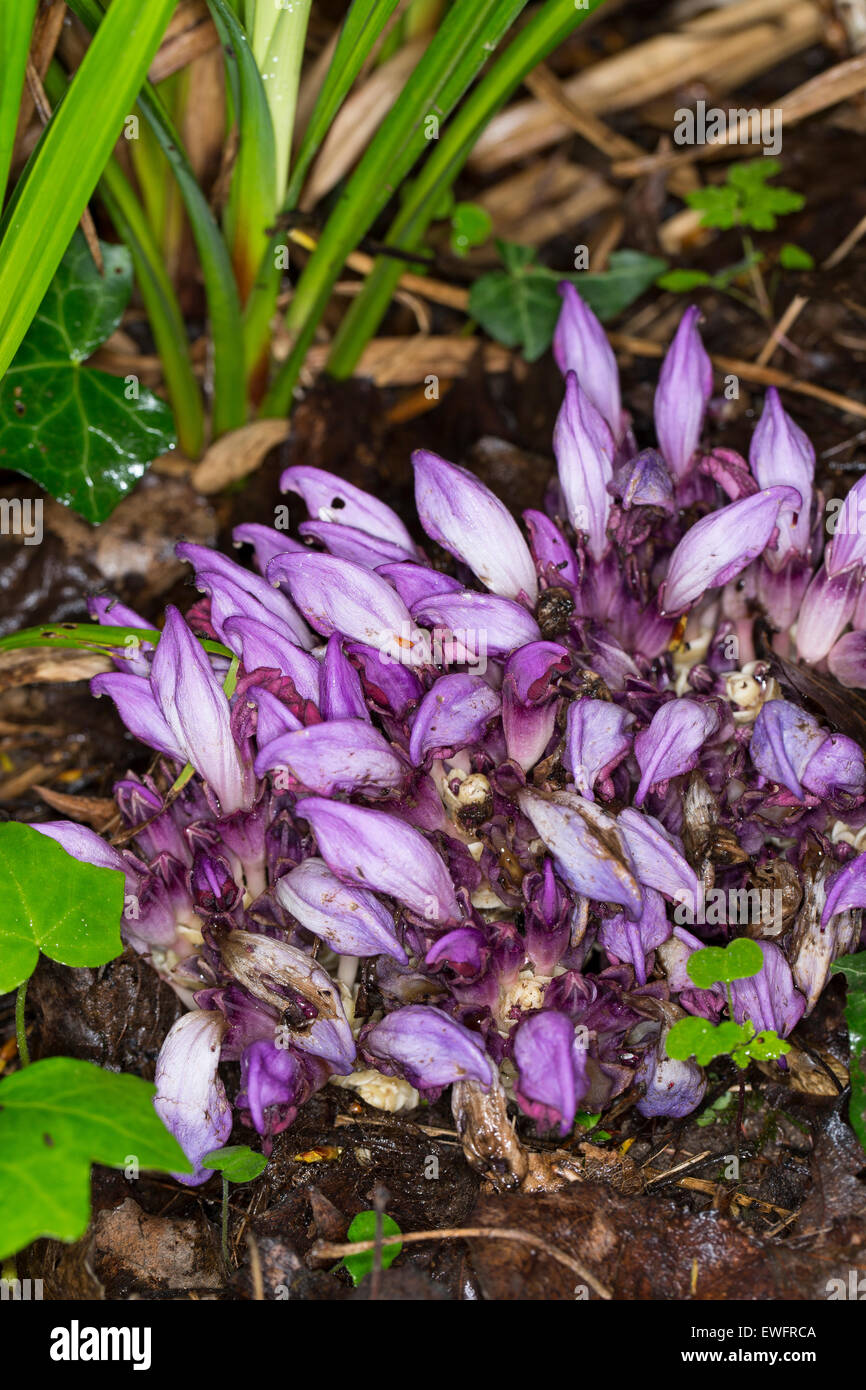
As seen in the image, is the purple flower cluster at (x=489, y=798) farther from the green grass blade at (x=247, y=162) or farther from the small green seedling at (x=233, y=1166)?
the green grass blade at (x=247, y=162)

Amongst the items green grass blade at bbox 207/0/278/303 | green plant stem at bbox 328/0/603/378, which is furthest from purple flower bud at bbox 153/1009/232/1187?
green plant stem at bbox 328/0/603/378

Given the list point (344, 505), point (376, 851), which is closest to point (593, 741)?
point (376, 851)

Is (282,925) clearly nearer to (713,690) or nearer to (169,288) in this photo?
(713,690)

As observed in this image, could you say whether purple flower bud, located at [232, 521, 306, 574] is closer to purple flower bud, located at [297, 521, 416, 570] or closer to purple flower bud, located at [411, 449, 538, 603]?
purple flower bud, located at [297, 521, 416, 570]

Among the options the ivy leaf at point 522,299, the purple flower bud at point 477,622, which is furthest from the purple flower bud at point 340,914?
the ivy leaf at point 522,299

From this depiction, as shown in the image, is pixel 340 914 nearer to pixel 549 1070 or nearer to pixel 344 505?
pixel 549 1070

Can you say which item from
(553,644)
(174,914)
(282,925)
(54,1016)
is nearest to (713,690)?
(553,644)

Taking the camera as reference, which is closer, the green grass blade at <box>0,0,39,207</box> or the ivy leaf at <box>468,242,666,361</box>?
the green grass blade at <box>0,0,39,207</box>
